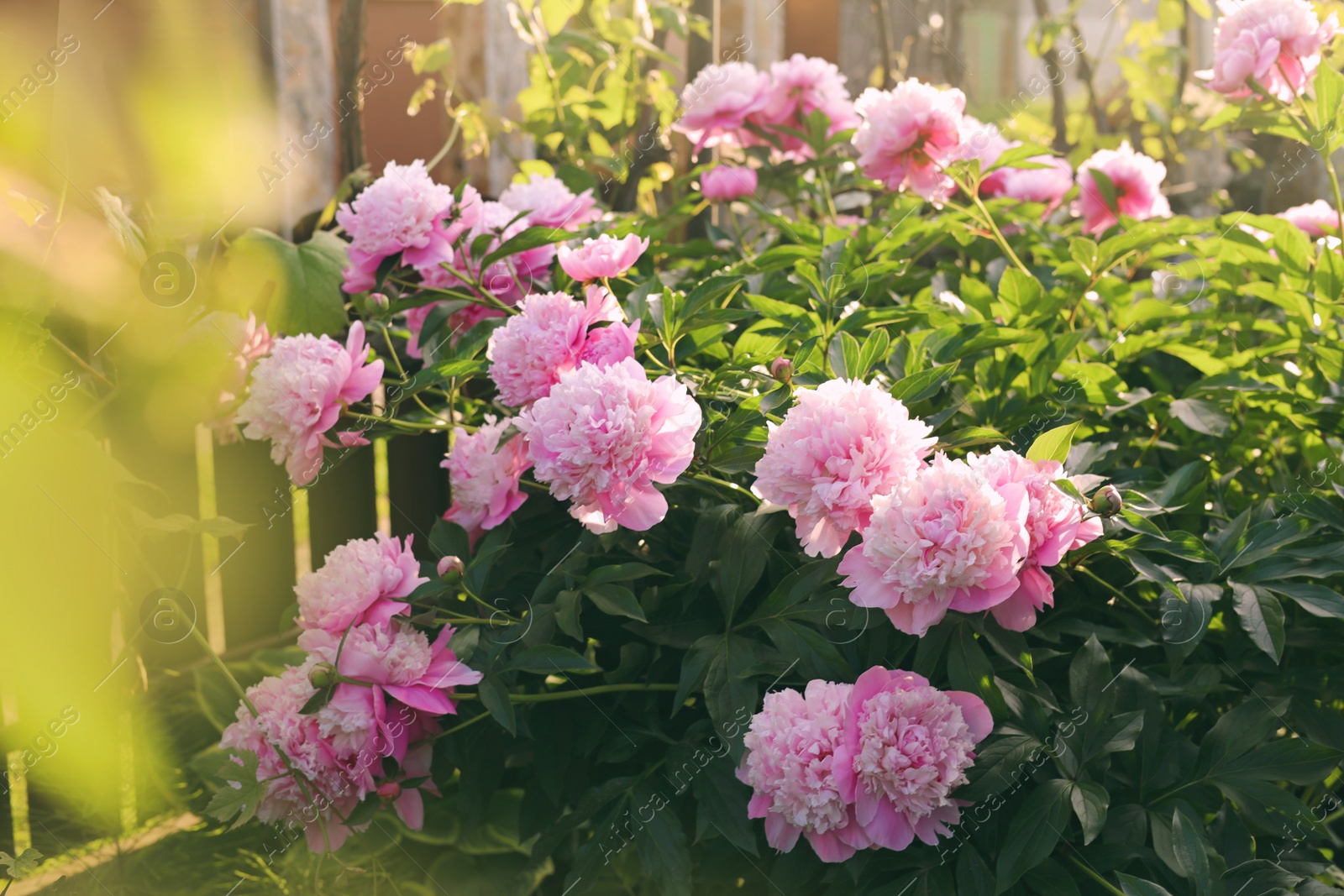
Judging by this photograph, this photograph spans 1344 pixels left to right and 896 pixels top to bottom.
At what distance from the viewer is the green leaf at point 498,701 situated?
3.07 feet

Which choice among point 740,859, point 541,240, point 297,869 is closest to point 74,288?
point 541,240

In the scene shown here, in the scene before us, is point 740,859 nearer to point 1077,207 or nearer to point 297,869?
point 297,869

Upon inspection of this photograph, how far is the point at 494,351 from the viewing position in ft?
3.36

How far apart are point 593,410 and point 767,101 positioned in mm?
945

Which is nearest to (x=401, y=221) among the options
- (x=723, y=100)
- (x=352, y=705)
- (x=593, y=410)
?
(x=593, y=410)

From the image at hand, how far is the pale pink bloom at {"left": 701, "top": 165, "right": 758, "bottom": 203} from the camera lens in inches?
63.4

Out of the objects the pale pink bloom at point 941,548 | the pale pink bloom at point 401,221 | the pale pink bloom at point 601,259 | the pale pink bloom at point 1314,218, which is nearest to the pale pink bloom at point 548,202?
the pale pink bloom at point 401,221

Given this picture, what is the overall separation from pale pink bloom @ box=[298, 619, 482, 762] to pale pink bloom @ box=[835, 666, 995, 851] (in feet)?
1.22

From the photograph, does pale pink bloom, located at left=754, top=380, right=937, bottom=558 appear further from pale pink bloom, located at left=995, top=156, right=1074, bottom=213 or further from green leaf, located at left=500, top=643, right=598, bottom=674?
pale pink bloom, located at left=995, top=156, right=1074, bottom=213

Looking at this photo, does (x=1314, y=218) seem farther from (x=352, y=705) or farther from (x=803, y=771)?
(x=352, y=705)

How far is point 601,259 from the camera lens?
3.56ft

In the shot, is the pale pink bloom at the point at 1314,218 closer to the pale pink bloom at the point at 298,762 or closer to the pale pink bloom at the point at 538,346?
the pale pink bloom at the point at 538,346

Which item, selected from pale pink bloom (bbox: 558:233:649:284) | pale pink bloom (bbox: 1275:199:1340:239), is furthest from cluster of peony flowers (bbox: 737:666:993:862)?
pale pink bloom (bbox: 1275:199:1340:239)

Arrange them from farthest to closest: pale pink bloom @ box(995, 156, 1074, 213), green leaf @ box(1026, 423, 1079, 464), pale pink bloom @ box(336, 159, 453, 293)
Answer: pale pink bloom @ box(995, 156, 1074, 213) < pale pink bloom @ box(336, 159, 453, 293) < green leaf @ box(1026, 423, 1079, 464)
